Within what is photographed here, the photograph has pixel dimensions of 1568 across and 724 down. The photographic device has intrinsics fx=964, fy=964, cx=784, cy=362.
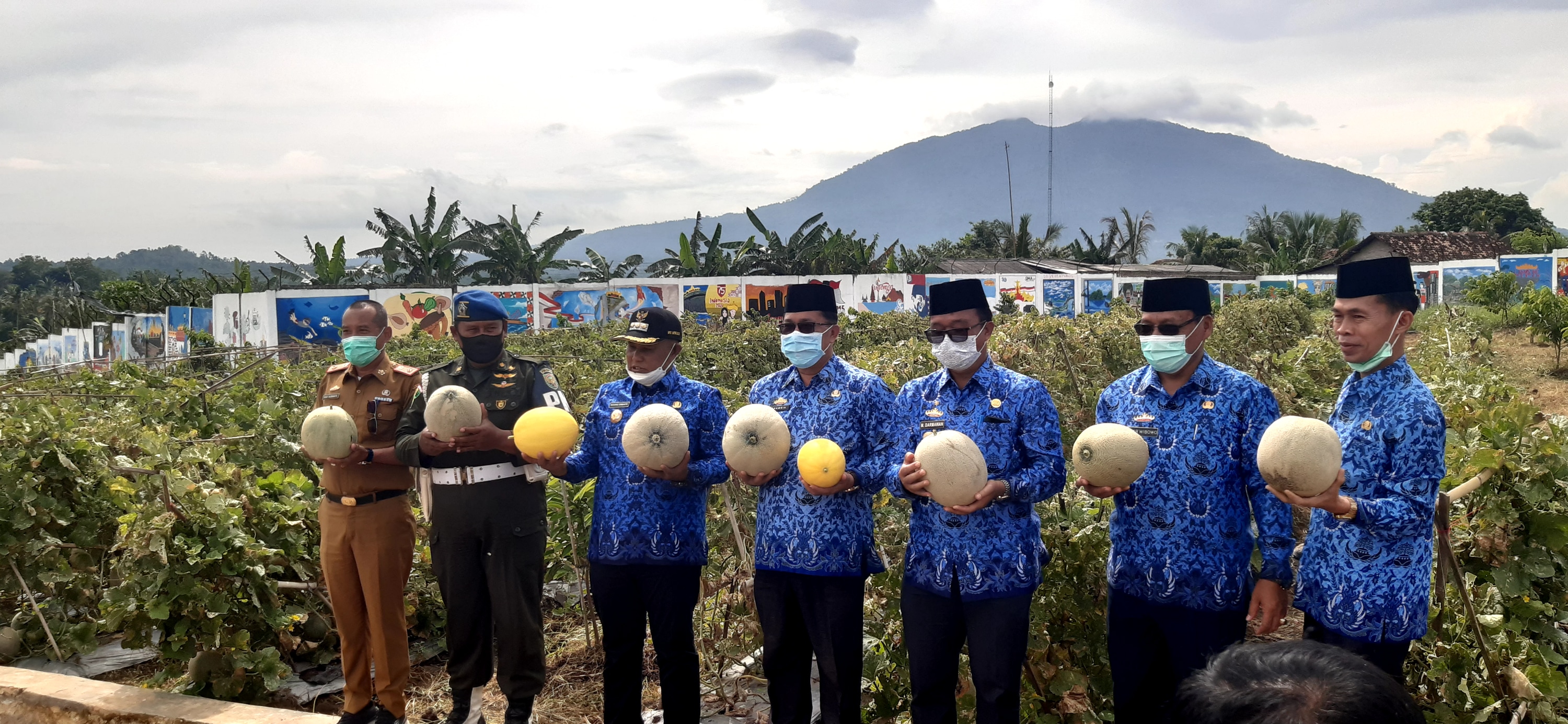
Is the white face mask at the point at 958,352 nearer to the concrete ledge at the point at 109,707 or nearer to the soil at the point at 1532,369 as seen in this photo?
the concrete ledge at the point at 109,707

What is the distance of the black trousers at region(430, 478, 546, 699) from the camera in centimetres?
459

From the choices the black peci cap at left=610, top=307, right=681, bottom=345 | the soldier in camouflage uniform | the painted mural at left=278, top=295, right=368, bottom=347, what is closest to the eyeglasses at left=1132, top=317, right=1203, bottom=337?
the black peci cap at left=610, top=307, right=681, bottom=345

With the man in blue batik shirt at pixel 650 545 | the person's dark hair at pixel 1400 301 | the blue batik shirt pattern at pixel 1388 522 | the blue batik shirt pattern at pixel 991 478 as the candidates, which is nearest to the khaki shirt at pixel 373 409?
the man in blue batik shirt at pixel 650 545

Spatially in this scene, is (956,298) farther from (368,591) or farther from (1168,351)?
(368,591)

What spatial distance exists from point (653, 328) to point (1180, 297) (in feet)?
7.51

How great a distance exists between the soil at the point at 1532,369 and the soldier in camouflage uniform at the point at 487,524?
46.9ft

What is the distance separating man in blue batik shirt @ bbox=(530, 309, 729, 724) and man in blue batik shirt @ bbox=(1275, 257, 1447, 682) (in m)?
2.43

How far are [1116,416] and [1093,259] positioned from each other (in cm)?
5907

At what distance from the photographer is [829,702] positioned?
413 centimetres

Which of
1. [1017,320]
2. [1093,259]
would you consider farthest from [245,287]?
[1093,259]

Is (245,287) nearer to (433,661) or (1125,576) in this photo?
(433,661)

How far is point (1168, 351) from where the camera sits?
374cm

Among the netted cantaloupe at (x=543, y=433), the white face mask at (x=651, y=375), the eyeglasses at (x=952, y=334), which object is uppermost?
the eyeglasses at (x=952, y=334)

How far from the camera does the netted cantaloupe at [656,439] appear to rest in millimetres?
4109
